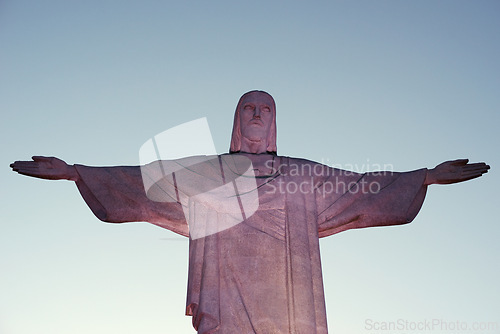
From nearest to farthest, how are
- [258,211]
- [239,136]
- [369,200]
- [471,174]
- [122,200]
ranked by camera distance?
[258,211], [122,200], [471,174], [369,200], [239,136]

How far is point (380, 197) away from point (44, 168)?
16.8 ft

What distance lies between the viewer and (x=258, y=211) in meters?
12.1

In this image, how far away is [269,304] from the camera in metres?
11.3

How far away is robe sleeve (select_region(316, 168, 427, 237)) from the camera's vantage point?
12461 millimetres

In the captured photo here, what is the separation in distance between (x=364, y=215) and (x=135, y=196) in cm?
353

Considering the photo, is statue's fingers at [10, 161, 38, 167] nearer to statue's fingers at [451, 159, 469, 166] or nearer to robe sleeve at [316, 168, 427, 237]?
robe sleeve at [316, 168, 427, 237]

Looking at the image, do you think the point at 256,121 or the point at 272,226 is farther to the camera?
the point at 256,121

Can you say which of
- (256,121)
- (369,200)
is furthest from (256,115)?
(369,200)

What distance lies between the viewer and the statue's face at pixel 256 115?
13.0 meters

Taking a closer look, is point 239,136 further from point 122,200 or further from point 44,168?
point 44,168

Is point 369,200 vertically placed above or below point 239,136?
below

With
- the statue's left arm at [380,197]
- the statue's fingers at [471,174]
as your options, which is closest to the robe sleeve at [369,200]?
the statue's left arm at [380,197]

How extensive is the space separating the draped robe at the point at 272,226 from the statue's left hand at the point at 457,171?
0.24 meters

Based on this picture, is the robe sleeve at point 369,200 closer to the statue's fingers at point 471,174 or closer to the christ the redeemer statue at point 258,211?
the christ the redeemer statue at point 258,211
